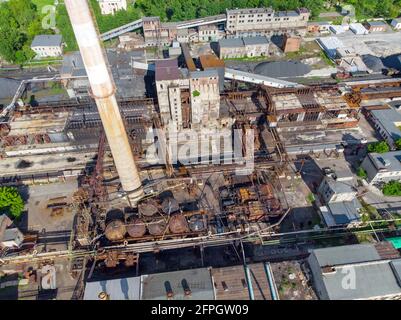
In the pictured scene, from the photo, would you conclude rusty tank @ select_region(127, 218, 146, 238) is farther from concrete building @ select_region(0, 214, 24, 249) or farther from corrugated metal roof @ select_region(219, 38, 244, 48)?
corrugated metal roof @ select_region(219, 38, 244, 48)

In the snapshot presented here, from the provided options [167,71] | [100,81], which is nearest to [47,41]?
[167,71]

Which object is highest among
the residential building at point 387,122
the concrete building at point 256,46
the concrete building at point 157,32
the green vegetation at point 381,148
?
the concrete building at point 157,32

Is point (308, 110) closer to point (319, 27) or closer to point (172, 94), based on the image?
point (172, 94)

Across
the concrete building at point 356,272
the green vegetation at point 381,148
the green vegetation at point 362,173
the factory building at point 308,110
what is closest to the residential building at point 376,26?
the factory building at point 308,110

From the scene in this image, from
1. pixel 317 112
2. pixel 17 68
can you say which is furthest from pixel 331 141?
pixel 17 68

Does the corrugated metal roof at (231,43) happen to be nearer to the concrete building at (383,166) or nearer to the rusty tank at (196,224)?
the concrete building at (383,166)

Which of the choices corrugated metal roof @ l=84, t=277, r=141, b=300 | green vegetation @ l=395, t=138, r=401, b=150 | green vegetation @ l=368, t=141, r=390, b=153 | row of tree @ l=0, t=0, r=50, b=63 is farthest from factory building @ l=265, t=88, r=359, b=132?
row of tree @ l=0, t=0, r=50, b=63
